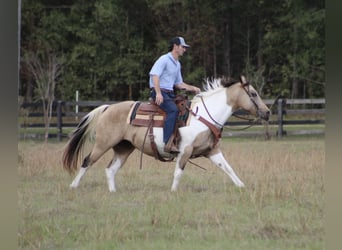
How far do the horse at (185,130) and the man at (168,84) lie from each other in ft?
0.40

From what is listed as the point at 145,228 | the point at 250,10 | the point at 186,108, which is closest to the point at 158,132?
the point at 186,108

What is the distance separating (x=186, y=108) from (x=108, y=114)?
0.85 m

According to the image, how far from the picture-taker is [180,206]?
4.01 meters

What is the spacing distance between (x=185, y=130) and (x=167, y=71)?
2.10 feet

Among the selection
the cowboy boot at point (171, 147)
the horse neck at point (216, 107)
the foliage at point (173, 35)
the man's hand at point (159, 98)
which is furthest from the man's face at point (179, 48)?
the cowboy boot at point (171, 147)

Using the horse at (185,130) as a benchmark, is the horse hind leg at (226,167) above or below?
below

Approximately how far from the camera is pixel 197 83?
570 cm

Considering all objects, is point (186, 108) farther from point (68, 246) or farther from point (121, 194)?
point (68, 246)

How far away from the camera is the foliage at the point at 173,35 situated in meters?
4.34

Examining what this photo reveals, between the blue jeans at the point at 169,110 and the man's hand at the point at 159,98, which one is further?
the blue jeans at the point at 169,110

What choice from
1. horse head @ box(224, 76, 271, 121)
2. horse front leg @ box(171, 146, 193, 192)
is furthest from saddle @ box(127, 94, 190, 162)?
horse head @ box(224, 76, 271, 121)

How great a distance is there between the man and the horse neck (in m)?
0.19

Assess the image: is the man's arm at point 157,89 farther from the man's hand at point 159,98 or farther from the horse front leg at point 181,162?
the horse front leg at point 181,162

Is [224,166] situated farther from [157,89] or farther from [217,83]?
[157,89]
